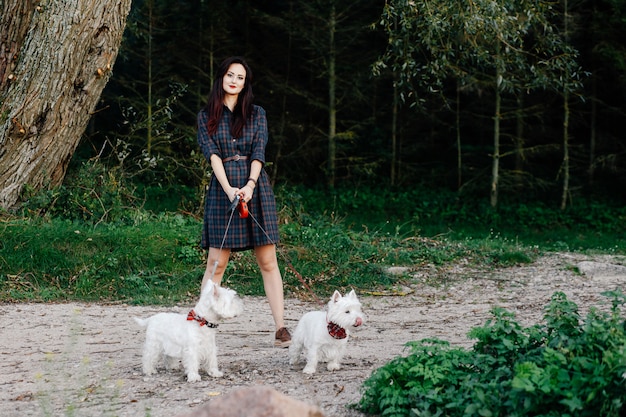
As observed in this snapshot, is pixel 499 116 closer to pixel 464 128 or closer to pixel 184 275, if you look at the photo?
pixel 464 128

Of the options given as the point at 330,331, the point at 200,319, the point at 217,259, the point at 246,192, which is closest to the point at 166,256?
the point at 217,259

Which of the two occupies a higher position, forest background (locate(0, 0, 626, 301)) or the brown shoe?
forest background (locate(0, 0, 626, 301))

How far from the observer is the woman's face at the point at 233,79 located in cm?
602

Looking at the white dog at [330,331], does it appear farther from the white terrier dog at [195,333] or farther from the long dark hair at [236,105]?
the long dark hair at [236,105]

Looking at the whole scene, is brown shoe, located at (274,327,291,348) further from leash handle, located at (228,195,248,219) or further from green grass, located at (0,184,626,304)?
green grass, located at (0,184,626,304)

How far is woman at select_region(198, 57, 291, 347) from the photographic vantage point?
19.8ft

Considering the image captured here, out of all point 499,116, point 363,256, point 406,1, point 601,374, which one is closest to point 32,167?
point 363,256

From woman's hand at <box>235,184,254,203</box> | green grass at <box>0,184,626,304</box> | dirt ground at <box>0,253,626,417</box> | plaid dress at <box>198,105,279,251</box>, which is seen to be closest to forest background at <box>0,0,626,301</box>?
green grass at <box>0,184,626,304</box>

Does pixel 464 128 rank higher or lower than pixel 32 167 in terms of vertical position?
higher

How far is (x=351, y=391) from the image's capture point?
4.76 m

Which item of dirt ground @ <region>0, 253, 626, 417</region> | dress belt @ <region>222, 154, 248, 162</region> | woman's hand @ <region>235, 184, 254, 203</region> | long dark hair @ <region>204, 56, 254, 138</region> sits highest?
long dark hair @ <region>204, 56, 254, 138</region>

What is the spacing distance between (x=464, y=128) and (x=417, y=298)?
41.9 ft

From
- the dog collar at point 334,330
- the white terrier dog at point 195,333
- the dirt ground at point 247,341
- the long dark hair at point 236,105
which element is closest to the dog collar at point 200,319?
the white terrier dog at point 195,333

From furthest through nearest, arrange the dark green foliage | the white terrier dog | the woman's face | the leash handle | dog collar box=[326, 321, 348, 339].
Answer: the woman's face → the leash handle → dog collar box=[326, 321, 348, 339] → the white terrier dog → the dark green foliage
